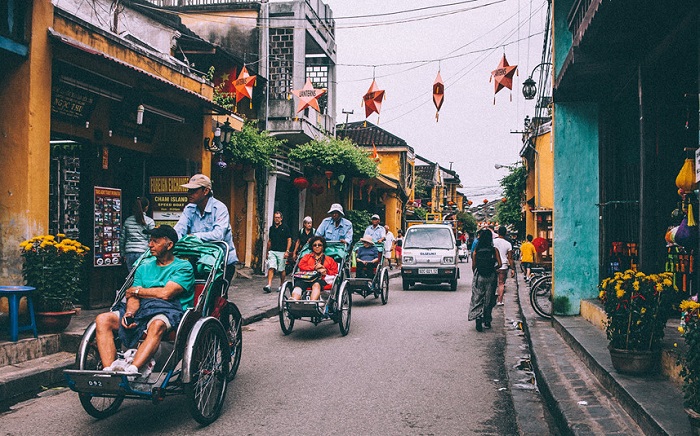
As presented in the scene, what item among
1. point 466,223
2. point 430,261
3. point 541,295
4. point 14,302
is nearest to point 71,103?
point 14,302

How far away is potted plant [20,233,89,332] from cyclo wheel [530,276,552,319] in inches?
304

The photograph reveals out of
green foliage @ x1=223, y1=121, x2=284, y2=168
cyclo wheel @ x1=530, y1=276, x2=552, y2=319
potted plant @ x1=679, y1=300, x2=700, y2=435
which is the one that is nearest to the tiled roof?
green foliage @ x1=223, y1=121, x2=284, y2=168

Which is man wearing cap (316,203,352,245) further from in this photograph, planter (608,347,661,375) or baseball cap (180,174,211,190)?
planter (608,347,661,375)

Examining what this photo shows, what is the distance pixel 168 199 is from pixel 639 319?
9.68 metres

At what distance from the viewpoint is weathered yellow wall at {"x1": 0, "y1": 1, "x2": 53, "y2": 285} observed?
26.2ft

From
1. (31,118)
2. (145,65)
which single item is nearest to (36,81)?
(31,118)


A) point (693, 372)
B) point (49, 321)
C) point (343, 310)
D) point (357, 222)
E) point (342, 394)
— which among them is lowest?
point (342, 394)

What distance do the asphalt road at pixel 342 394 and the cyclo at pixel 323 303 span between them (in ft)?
0.94

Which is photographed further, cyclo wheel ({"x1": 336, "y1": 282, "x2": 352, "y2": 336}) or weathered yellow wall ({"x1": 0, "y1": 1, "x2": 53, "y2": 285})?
cyclo wheel ({"x1": 336, "y1": 282, "x2": 352, "y2": 336})

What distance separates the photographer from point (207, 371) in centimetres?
512

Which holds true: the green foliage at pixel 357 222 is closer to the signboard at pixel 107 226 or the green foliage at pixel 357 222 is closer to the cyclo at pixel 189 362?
the signboard at pixel 107 226

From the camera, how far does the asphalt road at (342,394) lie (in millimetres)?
5078

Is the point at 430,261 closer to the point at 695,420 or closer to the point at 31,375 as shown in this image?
the point at 31,375

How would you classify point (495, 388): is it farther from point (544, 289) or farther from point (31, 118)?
point (31, 118)
